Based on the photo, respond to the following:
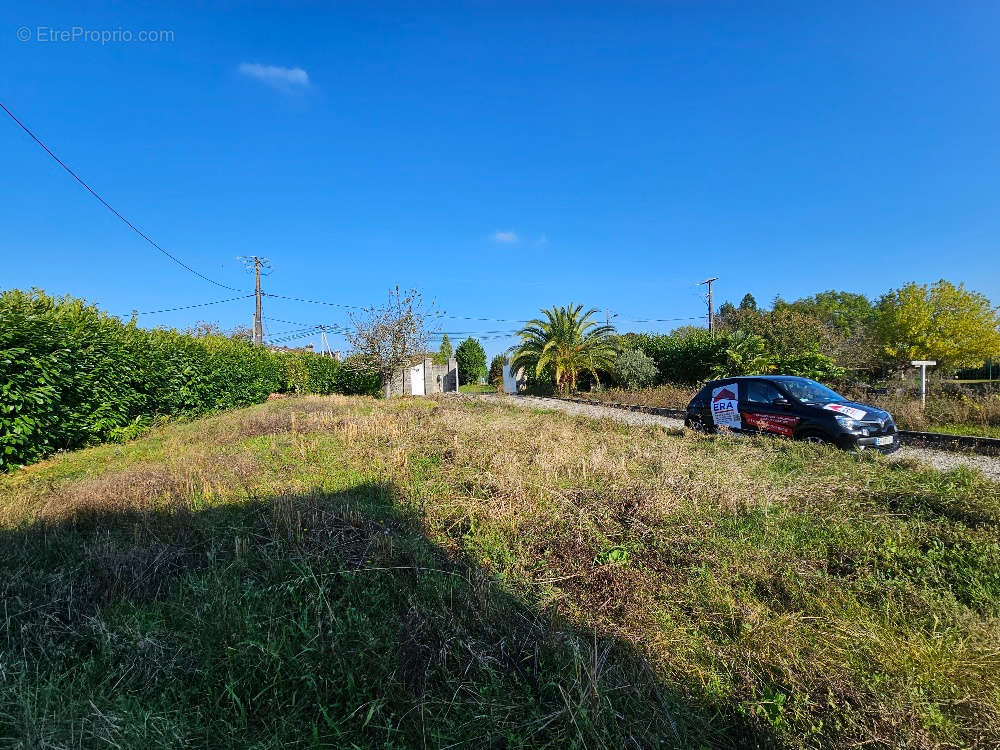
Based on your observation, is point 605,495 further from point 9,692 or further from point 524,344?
point 524,344

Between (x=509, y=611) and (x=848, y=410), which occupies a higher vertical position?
(x=848, y=410)

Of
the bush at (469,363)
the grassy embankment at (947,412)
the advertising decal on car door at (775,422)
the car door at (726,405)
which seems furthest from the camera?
the bush at (469,363)

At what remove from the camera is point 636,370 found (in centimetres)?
2106

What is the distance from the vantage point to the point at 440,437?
7359 millimetres

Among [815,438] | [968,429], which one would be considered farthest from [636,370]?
[815,438]

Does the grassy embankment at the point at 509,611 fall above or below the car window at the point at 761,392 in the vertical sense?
below

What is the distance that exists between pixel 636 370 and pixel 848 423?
1455cm

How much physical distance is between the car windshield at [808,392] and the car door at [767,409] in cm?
17

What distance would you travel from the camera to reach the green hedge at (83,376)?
6660mm

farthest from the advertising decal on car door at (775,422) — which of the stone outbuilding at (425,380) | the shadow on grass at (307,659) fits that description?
the stone outbuilding at (425,380)

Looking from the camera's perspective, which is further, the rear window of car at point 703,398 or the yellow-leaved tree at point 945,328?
the yellow-leaved tree at point 945,328

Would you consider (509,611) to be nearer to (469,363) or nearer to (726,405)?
(726,405)

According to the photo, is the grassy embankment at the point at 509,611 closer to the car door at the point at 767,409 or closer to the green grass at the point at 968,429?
the car door at the point at 767,409

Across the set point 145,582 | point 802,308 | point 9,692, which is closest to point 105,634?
point 9,692
